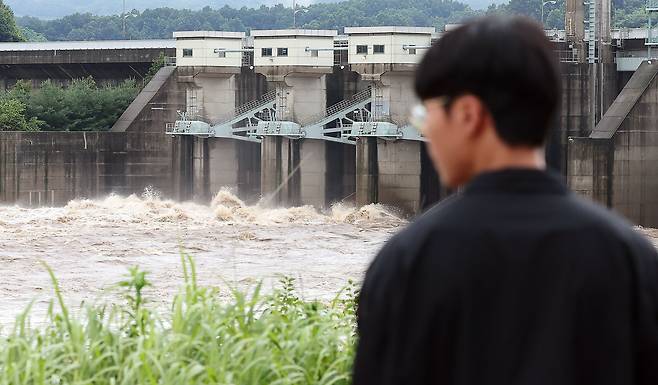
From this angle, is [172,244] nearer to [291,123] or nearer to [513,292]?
[291,123]

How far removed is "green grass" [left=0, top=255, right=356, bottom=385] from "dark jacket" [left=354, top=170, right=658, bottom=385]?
3.06m

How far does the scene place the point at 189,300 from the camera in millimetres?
6926

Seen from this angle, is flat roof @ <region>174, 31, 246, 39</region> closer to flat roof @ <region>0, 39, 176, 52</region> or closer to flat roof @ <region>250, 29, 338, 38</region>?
flat roof @ <region>250, 29, 338, 38</region>

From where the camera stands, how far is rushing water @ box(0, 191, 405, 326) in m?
27.6

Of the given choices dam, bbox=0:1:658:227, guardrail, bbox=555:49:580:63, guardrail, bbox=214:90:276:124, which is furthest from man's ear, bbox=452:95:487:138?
guardrail, bbox=214:90:276:124

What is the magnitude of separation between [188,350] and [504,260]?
3.84m

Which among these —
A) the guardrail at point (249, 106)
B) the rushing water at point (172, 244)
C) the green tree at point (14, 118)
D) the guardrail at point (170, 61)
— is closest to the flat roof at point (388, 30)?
the guardrail at point (249, 106)

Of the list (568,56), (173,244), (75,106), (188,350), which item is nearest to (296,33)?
(568,56)

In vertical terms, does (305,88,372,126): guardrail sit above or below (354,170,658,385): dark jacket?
above

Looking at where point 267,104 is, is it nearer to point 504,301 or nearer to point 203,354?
point 203,354

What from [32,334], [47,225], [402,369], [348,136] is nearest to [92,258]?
[47,225]

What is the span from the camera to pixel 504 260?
2770 millimetres

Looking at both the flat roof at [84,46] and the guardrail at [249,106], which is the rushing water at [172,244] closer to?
the guardrail at [249,106]

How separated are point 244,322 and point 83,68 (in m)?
52.5
